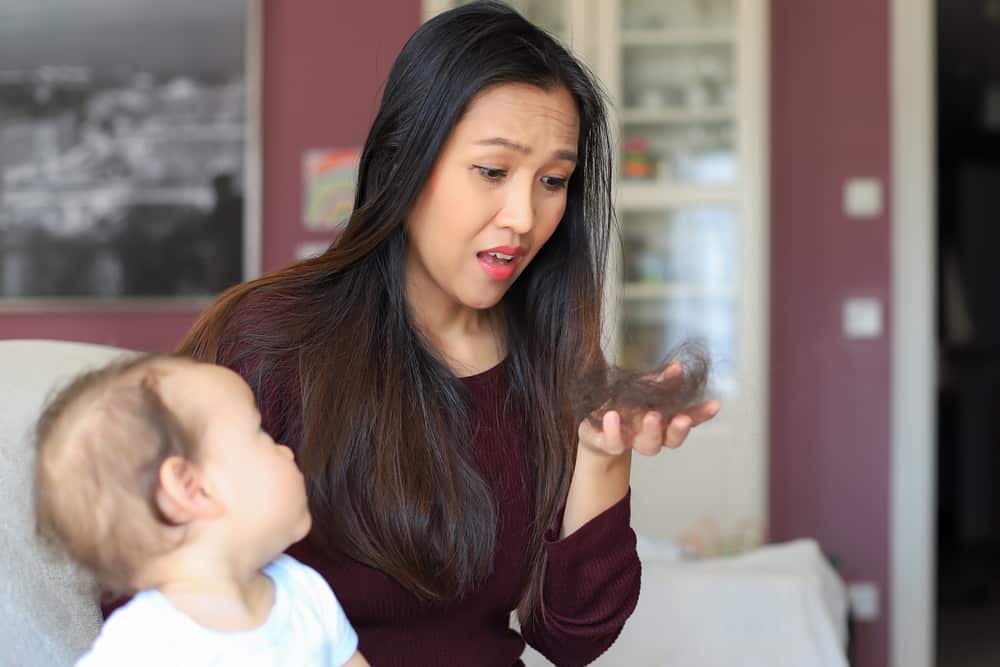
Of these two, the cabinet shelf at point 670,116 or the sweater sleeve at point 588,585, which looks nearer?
the sweater sleeve at point 588,585

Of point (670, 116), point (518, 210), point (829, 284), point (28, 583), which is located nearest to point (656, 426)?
point (518, 210)

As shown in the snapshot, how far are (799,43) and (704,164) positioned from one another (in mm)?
573

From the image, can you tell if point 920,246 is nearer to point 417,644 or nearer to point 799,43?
point 799,43

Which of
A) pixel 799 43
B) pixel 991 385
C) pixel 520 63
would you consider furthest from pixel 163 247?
pixel 991 385

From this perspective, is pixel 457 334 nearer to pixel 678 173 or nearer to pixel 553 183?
pixel 553 183

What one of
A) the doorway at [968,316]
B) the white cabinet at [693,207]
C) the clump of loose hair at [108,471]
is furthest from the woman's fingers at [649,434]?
the doorway at [968,316]

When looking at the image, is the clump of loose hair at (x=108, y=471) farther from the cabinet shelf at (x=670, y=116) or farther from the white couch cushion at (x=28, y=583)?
the cabinet shelf at (x=670, y=116)

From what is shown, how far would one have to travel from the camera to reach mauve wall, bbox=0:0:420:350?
14.2 ft

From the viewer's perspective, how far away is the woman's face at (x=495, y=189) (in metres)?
1.34

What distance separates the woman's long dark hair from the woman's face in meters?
0.02

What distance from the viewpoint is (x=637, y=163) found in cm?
411

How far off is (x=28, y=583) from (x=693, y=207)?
3.10 meters

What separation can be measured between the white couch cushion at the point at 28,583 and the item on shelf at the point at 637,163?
2953mm

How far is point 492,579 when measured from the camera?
1.37 meters
